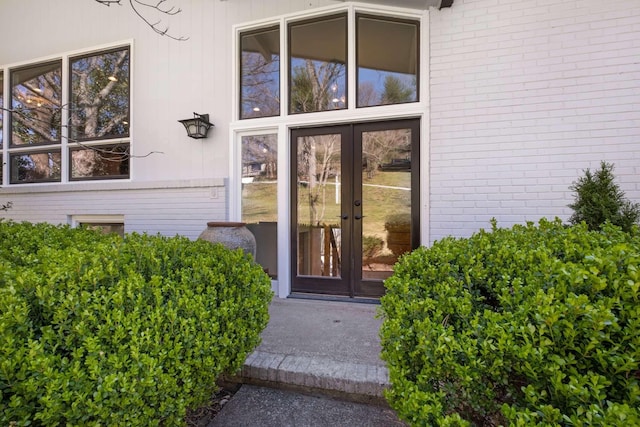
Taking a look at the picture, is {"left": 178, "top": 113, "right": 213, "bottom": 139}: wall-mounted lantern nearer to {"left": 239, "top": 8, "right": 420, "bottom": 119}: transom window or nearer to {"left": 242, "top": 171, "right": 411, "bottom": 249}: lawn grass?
{"left": 239, "top": 8, "right": 420, "bottom": 119}: transom window

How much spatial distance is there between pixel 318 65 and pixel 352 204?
1.74 meters

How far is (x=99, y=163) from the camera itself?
4594 mm

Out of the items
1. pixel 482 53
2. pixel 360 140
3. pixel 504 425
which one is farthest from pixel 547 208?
pixel 504 425

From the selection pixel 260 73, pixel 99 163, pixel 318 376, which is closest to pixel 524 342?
pixel 318 376

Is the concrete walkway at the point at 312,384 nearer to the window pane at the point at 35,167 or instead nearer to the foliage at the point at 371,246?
the foliage at the point at 371,246

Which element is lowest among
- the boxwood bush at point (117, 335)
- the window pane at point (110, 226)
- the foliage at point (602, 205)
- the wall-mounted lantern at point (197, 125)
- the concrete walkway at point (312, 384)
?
the concrete walkway at point (312, 384)

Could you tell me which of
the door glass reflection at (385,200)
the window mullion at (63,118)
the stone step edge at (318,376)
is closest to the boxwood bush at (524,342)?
the stone step edge at (318,376)

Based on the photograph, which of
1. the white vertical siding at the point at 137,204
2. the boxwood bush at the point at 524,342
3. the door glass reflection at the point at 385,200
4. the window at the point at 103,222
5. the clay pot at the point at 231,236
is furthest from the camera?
the window at the point at 103,222

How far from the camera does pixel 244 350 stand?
1.66 m

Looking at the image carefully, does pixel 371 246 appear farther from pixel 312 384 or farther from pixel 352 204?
pixel 312 384

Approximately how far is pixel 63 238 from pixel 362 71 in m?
3.30

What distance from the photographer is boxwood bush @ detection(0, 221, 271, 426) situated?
1.01 metres

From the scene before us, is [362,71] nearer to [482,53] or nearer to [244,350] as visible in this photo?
[482,53]

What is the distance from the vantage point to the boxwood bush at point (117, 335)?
1.01 metres
